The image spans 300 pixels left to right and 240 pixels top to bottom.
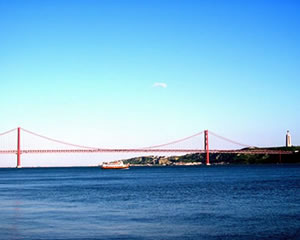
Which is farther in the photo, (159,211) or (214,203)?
(214,203)

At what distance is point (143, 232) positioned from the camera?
61.8ft

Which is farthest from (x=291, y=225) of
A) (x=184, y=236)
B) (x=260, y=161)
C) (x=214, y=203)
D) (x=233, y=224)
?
(x=260, y=161)

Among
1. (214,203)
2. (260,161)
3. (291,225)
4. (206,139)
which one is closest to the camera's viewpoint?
(291,225)

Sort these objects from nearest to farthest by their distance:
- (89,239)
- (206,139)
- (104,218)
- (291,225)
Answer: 1. (89,239)
2. (291,225)
3. (104,218)
4. (206,139)

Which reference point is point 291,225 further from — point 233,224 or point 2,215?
point 2,215

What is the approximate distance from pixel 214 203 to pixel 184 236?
12561 mm

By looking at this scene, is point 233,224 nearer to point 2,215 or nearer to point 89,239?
point 89,239

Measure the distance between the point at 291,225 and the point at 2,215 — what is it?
1475cm

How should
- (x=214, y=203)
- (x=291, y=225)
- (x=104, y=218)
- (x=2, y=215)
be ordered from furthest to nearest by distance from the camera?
1. (x=214, y=203)
2. (x=2, y=215)
3. (x=104, y=218)
4. (x=291, y=225)

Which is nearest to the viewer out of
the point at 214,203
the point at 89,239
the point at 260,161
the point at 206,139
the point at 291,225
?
the point at 89,239

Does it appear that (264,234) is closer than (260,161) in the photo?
Yes

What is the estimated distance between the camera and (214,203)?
3020cm

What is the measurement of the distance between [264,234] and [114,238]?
19.3 feet

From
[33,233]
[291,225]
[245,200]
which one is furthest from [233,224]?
[245,200]
